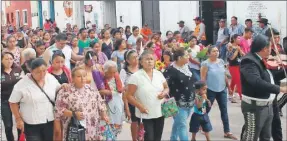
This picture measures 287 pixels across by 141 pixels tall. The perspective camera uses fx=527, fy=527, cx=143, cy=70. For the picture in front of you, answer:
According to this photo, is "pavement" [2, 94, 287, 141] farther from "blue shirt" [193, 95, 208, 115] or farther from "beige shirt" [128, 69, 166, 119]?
"beige shirt" [128, 69, 166, 119]

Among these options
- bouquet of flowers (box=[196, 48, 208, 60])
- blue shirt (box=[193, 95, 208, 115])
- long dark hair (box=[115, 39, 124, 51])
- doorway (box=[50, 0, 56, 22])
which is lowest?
blue shirt (box=[193, 95, 208, 115])

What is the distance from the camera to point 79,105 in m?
6.09

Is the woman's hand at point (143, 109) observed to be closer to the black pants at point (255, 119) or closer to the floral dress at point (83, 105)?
the floral dress at point (83, 105)

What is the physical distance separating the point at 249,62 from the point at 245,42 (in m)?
5.34

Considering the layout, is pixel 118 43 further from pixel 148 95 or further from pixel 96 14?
pixel 96 14

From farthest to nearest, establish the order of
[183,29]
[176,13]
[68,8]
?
[68,8] < [176,13] < [183,29]

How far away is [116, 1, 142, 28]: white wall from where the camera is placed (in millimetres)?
22266

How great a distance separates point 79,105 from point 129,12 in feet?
55.8

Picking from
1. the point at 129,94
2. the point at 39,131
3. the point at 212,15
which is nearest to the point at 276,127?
the point at 129,94

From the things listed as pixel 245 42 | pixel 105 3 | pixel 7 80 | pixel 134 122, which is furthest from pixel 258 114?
pixel 105 3

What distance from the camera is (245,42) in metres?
11.3

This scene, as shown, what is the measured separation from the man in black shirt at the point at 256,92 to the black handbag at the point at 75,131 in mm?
1931

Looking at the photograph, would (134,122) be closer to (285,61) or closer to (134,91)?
(134,91)

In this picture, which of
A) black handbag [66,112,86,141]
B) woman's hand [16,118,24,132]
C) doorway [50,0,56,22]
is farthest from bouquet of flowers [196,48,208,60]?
doorway [50,0,56,22]
